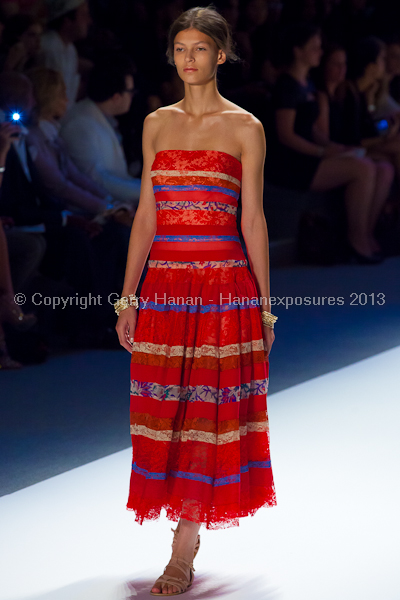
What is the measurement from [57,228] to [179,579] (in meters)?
2.84

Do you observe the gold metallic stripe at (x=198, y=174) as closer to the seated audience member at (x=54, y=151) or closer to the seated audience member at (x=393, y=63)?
the seated audience member at (x=54, y=151)

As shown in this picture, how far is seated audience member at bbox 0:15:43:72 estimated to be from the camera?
15.9 ft

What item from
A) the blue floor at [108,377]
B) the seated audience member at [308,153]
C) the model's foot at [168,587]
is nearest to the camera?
the model's foot at [168,587]

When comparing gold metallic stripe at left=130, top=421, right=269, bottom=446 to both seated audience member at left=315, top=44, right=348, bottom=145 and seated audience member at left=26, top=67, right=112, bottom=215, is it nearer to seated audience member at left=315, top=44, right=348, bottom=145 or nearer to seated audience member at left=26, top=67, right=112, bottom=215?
seated audience member at left=26, top=67, right=112, bottom=215

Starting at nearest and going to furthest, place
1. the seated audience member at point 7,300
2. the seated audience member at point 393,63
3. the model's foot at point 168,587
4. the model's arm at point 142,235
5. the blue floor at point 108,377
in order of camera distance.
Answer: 1. the model's foot at point 168,587
2. the model's arm at point 142,235
3. the blue floor at point 108,377
4. the seated audience member at point 7,300
5. the seated audience member at point 393,63

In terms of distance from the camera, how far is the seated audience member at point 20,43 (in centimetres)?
486

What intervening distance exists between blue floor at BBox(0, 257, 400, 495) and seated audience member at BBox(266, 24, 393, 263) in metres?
1.01

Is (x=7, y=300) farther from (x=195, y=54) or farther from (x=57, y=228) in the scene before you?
(x=195, y=54)

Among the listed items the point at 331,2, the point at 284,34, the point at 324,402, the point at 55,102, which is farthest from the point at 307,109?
the point at 324,402

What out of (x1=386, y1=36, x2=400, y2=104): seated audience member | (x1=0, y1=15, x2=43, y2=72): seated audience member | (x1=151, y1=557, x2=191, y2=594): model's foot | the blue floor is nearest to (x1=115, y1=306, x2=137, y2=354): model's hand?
(x1=151, y1=557, x2=191, y2=594): model's foot

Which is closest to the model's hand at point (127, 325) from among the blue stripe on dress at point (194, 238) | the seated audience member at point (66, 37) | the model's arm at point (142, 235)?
the model's arm at point (142, 235)

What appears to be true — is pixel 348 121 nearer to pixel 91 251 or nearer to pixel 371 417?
pixel 91 251

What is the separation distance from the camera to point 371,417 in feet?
11.9

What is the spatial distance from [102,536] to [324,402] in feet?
5.42
